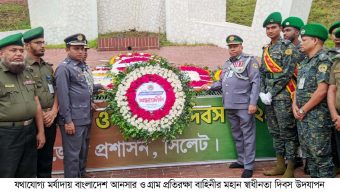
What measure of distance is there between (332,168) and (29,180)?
8.82 ft

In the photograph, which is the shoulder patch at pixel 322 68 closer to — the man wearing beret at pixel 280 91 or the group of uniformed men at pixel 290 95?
the group of uniformed men at pixel 290 95

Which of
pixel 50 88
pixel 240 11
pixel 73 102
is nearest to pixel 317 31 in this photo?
pixel 73 102

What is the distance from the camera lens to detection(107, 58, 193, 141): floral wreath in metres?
4.75

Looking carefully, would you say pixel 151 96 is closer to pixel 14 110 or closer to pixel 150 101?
pixel 150 101

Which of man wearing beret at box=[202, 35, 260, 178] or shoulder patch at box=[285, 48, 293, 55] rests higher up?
shoulder patch at box=[285, 48, 293, 55]

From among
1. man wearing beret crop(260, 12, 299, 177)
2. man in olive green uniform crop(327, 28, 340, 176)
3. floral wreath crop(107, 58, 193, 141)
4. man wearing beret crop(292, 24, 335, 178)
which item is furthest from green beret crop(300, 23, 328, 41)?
floral wreath crop(107, 58, 193, 141)

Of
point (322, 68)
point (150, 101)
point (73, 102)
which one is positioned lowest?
point (150, 101)

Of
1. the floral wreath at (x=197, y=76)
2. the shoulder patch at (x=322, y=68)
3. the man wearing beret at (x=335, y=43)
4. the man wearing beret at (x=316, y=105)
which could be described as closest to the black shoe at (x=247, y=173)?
the man wearing beret at (x=316, y=105)

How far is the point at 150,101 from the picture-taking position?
15.9ft

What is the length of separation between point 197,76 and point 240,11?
1348cm

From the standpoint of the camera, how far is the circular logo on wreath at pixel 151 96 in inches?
190

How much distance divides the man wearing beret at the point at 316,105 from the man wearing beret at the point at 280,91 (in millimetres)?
448

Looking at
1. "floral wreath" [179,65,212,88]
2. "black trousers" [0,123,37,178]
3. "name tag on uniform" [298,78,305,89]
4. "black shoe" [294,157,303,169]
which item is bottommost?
"black shoe" [294,157,303,169]

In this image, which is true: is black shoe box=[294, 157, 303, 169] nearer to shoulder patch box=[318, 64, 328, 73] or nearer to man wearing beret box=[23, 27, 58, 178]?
shoulder patch box=[318, 64, 328, 73]
